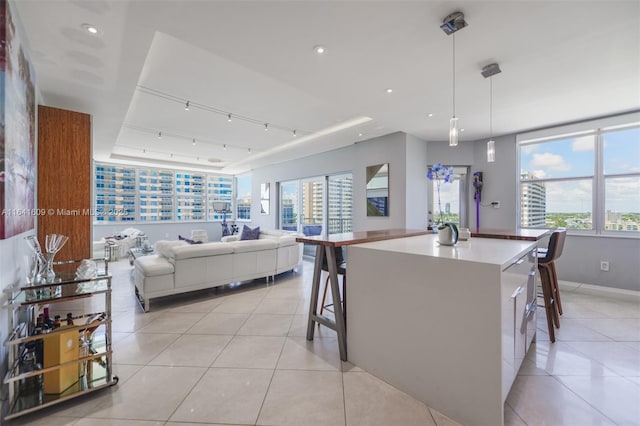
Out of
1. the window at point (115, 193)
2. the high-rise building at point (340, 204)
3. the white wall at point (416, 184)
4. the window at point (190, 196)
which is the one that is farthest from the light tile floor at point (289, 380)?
the window at point (190, 196)

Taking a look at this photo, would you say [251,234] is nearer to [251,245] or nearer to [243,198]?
[251,245]

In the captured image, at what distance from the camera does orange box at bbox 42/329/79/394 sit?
169 cm

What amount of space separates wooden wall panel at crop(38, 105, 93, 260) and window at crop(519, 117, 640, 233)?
21.6ft

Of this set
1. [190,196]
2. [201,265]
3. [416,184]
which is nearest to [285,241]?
[201,265]

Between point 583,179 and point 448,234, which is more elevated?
point 583,179

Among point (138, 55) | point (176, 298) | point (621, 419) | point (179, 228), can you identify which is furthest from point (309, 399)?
point (179, 228)

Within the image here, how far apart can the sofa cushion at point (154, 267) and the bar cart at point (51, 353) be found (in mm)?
1317

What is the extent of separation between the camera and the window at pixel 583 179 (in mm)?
3859

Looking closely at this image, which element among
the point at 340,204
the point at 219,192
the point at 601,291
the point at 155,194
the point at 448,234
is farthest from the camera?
the point at 219,192

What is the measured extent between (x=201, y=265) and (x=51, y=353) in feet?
6.51

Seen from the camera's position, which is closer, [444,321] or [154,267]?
[444,321]

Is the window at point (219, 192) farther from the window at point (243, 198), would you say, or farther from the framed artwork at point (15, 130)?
the framed artwork at point (15, 130)

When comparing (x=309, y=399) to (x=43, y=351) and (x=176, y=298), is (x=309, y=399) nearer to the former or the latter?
(x=43, y=351)

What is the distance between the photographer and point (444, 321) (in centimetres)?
158
